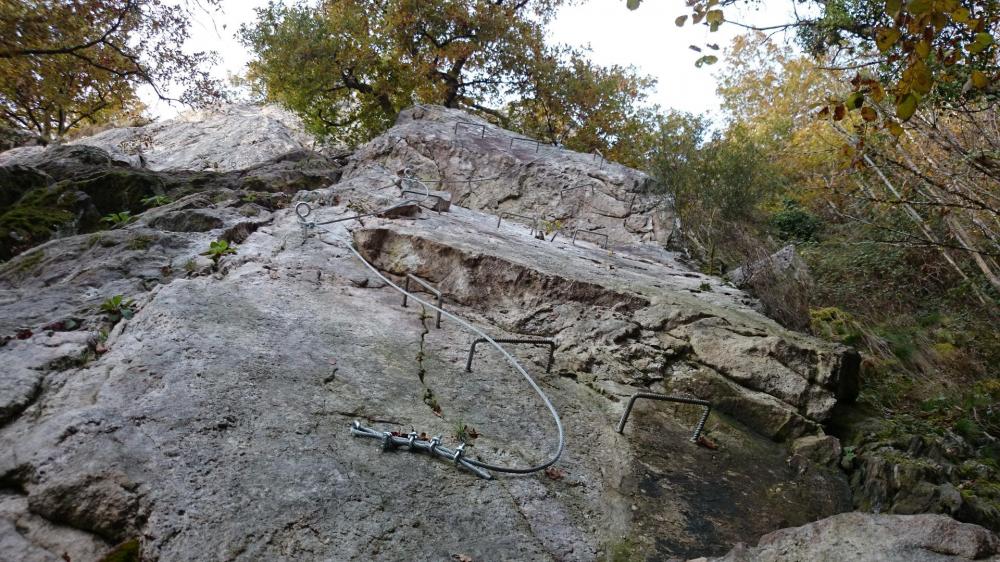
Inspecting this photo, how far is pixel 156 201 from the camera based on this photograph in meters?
8.09

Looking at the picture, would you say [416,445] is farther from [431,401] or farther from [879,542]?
[879,542]

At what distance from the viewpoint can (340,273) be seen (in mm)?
6152

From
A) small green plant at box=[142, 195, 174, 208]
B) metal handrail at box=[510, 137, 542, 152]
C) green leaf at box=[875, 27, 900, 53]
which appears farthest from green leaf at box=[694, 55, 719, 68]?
metal handrail at box=[510, 137, 542, 152]

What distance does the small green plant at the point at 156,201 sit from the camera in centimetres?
803

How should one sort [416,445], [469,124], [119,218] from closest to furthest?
[416,445], [119,218], [469,124]

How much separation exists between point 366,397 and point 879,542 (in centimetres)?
305

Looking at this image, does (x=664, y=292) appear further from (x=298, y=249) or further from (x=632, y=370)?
(x=298, y=249)

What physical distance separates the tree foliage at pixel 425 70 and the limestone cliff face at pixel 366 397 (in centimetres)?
928

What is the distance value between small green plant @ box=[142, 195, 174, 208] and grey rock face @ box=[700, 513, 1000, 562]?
8175mm

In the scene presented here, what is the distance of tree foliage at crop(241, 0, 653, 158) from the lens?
15.8 metres

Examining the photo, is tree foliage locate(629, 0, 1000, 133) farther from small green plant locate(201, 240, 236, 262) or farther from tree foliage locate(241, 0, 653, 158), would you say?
tree foliage locate(241, 0, 653, 158)

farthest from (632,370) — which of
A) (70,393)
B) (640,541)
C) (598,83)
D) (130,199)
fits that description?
(598,83)

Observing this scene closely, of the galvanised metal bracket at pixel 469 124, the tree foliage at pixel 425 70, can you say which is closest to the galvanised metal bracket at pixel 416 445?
the galvanised metal bracket at pixel 469 124

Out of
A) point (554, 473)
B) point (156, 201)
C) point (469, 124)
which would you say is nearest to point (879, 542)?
point (554, 473)
